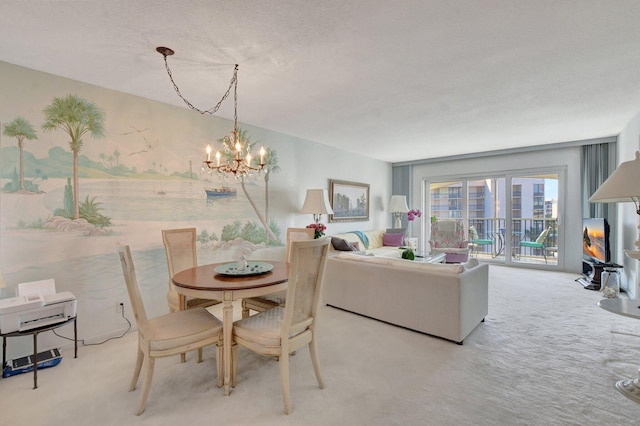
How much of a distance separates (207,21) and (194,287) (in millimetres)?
1720

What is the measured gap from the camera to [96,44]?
2.14 metres

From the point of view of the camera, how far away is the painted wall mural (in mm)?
2463

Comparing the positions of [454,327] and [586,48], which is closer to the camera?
[586,48]

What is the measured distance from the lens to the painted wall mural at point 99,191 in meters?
2.46

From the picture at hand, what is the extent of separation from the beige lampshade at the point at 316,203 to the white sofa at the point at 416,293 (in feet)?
3.84

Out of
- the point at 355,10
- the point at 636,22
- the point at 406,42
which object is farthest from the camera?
the point at 406,42

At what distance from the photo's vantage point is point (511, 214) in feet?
20.2

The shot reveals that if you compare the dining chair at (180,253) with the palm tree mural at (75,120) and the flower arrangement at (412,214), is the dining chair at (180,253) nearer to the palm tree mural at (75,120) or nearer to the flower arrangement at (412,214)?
the palm tree mural at (75,120)

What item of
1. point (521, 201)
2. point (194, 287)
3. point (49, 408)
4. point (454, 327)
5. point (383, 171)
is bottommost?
point (49, 408)

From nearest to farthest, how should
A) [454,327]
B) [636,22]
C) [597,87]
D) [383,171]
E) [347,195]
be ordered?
1. [636,22]
2. [454,327]
3. [597,87]
4. [347,195]
5. [383,171]

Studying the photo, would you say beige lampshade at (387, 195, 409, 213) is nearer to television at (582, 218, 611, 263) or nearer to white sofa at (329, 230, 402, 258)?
white sofa at (329, 230, 402, 258)

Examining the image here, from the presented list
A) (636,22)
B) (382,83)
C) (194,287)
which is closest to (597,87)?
(636,22)

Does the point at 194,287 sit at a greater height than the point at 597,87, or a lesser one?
lesser

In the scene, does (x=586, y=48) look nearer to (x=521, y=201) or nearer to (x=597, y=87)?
(x=597, y=87)
